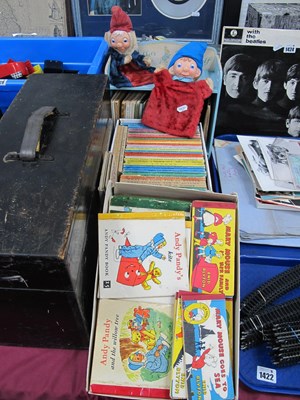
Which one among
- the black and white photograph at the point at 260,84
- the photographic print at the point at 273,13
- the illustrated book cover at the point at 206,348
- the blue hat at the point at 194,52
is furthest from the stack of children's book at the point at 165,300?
the photographic print at the point at 273,13

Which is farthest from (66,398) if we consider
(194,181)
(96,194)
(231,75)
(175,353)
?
(231,75)

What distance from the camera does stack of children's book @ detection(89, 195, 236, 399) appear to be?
47 centimetres

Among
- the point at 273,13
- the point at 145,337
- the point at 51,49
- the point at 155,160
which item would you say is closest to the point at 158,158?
the point at 155,160

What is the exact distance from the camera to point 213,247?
1.80 feet

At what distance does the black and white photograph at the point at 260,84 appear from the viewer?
0.89 m

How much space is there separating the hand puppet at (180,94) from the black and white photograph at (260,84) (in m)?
0.13

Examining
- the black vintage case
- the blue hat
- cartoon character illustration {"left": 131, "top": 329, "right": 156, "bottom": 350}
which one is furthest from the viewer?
the blue hat

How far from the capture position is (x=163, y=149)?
787mm

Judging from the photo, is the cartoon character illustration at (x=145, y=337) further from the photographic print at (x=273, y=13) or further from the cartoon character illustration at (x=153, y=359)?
the photographic print at (x=273, y=13)

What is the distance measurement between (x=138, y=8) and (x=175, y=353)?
44.8 inches

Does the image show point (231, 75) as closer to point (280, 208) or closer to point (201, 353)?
point (280, 208)

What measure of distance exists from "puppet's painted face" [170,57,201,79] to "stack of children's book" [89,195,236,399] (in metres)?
0.42

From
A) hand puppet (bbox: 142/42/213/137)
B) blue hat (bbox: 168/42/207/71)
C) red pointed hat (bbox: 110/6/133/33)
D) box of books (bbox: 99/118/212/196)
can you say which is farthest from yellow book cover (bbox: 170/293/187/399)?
red pointed hat (bbox: 110/6/133/33)

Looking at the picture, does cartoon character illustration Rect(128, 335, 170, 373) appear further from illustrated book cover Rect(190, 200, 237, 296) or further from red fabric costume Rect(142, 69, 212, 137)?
red fabric costume Rect(142, 69, 212, 137)
